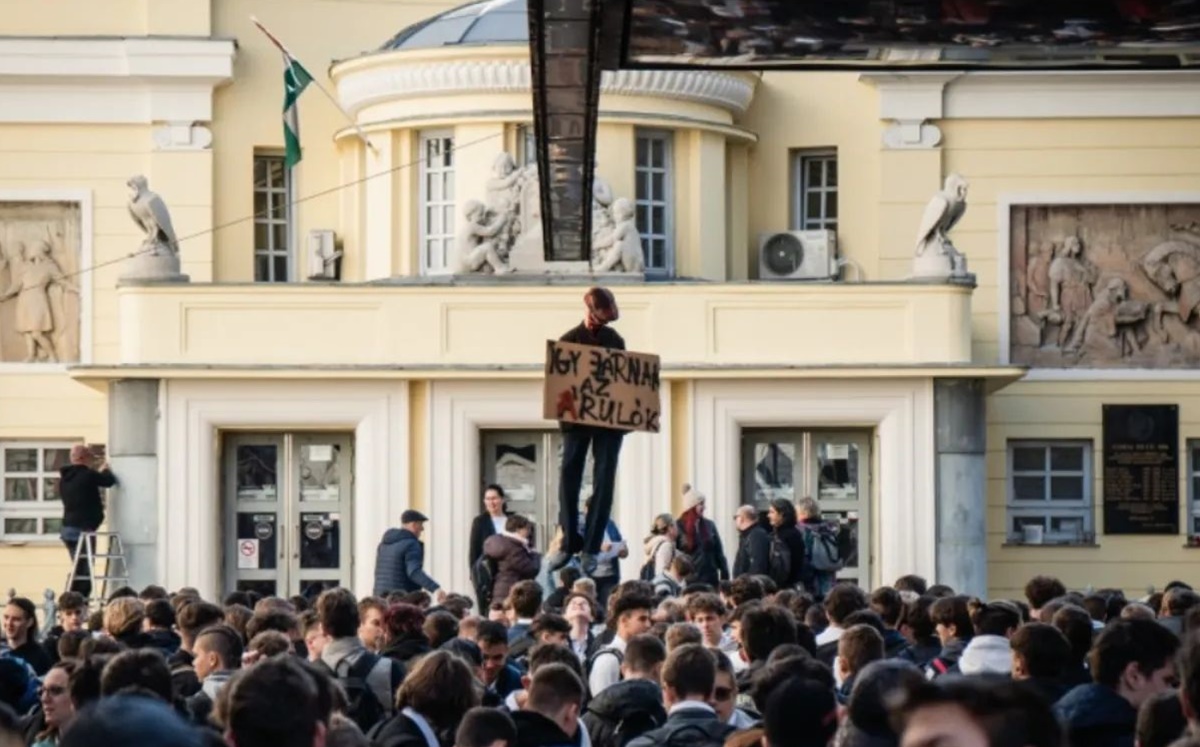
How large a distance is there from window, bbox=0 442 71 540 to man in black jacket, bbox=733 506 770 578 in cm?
1478

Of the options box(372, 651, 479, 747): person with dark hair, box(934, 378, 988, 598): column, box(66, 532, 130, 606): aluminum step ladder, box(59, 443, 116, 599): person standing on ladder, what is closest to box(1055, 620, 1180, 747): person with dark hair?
box(372, 651, 479, 747): person with dark hair

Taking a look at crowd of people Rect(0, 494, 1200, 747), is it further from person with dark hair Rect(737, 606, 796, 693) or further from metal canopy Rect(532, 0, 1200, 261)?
metal canopy Rect(532, 0, 1200, 261)

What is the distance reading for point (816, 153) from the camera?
42938 millimetres

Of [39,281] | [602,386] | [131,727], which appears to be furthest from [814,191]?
[131,727]

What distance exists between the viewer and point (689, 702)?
1178 cm

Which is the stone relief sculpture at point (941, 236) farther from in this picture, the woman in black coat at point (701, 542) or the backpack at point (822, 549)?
the woman in black coat at point (701, 542)

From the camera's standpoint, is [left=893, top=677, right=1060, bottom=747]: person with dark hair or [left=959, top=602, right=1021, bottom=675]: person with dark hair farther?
[left=959, top=602, right=1021, bottom=675]: person with dark hair

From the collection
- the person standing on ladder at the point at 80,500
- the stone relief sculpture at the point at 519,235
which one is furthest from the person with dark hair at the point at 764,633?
the stone relief sculpture at the point at 519,235

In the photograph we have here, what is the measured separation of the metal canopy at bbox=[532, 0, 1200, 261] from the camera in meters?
13.2

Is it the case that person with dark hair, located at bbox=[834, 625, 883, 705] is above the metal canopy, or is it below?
below

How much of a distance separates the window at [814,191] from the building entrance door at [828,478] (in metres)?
5.87

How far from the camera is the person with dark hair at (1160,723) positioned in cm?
955

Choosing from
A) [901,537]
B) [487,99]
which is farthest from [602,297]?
[487,99]

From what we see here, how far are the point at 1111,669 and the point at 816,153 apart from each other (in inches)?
1247
